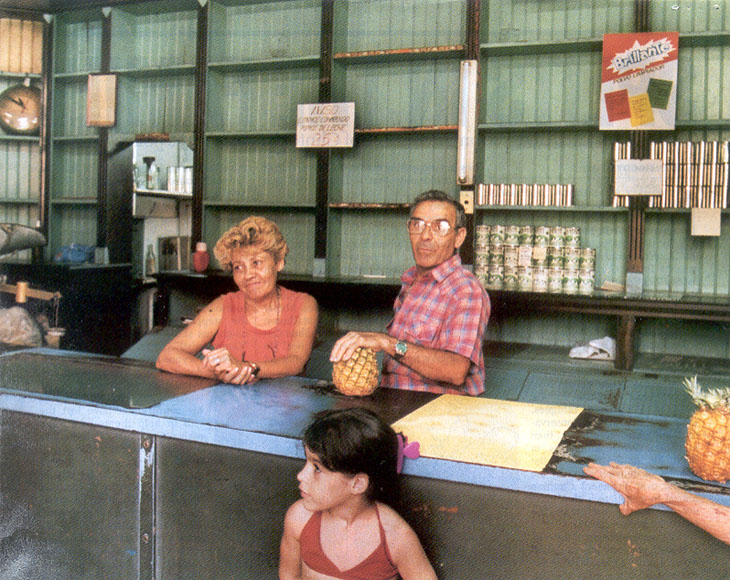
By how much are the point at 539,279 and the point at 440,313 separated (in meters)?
1.87

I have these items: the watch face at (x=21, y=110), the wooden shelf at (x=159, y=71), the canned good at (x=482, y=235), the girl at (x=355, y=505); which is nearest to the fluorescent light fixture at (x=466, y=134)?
the canned good at (x=482, y=235)

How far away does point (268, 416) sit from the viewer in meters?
1.51

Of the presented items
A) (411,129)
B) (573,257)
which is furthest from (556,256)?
(411,129)

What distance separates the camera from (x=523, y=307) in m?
3.64

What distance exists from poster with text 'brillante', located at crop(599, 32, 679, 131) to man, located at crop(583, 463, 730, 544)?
2989mm

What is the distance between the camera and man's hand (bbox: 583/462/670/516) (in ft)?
3.54

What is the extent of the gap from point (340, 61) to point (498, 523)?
3835 mm

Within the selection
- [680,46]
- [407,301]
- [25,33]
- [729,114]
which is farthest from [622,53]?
[25,33]

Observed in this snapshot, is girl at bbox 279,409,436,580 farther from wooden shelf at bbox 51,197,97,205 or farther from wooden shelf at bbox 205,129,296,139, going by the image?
wooden shelf at bbox 51,197,97,205

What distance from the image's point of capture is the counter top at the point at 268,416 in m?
1.18

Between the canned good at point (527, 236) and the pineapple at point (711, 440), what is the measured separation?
114 inches

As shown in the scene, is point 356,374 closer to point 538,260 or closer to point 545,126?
point 538,260

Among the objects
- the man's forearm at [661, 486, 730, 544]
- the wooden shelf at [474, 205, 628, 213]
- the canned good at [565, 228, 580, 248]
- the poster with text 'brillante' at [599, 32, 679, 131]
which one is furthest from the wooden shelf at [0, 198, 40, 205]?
the man's forearm at [661, 486, 730, 544]

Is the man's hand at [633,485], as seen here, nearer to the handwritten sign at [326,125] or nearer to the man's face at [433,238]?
the man's face at [433,238]
